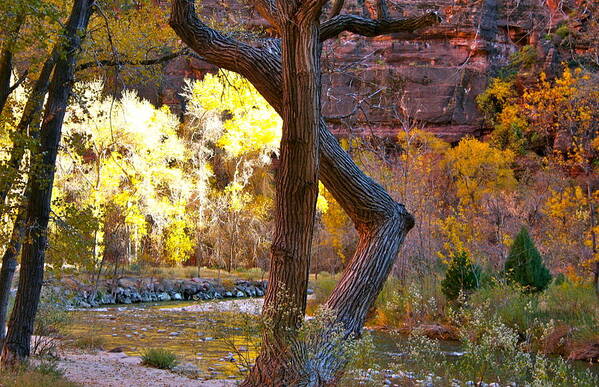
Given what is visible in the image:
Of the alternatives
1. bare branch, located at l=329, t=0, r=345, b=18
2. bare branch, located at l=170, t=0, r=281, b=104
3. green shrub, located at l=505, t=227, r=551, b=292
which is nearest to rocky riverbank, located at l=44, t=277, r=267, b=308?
green shrub, located at l=505, t=227, r=551, b=292

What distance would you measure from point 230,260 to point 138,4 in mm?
23317

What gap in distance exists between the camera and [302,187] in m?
5.18

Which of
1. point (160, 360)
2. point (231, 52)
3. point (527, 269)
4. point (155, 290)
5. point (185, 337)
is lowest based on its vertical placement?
point (185, 337)

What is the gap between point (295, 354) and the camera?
5.17 meters

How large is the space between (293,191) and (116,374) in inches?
202

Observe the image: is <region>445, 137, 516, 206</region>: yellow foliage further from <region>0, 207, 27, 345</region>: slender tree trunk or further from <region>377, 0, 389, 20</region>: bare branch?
<region>377, 0, 389, 20</region>: bare branch

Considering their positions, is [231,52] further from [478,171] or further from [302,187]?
[478,171]

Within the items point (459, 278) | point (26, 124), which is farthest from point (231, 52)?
point (459, 278)

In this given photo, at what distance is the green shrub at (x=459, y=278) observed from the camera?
1566 cm

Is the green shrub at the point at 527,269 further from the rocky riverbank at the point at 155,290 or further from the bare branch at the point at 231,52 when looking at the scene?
the rocky riverbank at the point at 155,290

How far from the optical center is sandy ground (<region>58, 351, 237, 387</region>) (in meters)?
8.09

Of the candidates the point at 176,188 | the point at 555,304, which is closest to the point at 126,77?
the point at 555,304

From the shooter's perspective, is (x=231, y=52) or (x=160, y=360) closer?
(x=231, y=52)

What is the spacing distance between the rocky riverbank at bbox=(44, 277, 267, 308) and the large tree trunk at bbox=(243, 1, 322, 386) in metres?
16.2
